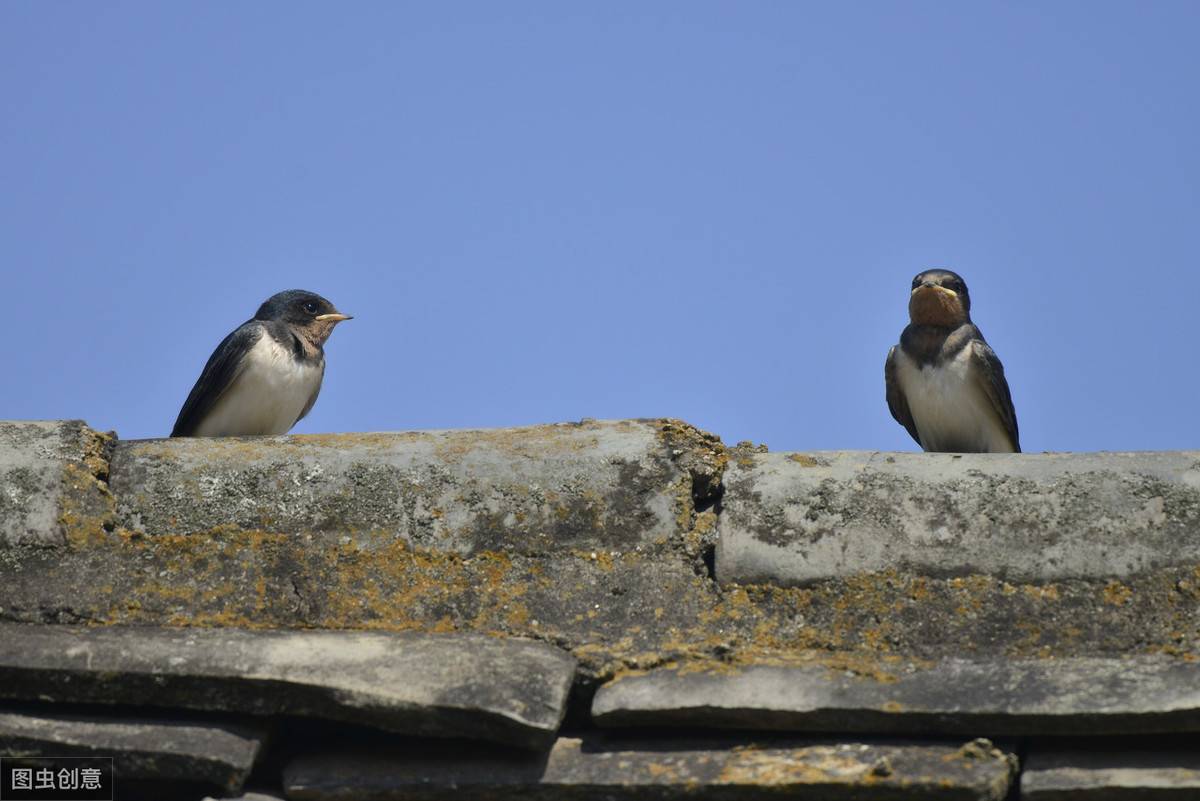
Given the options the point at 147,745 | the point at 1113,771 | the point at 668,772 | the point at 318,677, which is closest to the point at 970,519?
the point at 1113,771

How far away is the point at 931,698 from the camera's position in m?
2.47

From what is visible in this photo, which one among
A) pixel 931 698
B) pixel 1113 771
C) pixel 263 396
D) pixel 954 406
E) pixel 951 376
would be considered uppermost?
pixel 263 396

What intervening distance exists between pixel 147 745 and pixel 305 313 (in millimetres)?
4402

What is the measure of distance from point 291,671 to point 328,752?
0.17 m

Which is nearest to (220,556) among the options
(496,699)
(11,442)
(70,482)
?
(70,482)

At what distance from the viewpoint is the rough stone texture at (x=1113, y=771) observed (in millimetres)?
2248

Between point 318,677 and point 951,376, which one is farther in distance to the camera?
point 951,376

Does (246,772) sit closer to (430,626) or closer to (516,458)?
(430,626)

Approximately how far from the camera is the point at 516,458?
3.31 m

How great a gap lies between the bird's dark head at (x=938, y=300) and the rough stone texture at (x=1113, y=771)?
3.87 m

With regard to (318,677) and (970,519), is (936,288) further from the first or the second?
(318,677)

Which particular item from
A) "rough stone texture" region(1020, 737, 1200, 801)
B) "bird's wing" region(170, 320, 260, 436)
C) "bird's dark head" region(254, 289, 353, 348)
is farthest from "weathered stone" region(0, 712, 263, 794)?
"bird's dark head" region(254, 289, 353, 348)

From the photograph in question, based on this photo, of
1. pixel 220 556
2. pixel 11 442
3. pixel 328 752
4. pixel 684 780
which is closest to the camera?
pixel 684 780

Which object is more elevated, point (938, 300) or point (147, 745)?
point (938, 300)
